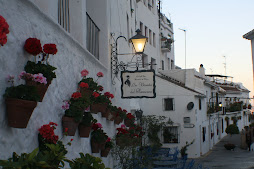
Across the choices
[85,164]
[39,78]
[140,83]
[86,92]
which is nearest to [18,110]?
[39,78]

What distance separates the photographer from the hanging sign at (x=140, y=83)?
10.3 metres

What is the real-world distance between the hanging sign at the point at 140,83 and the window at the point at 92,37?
1.39 metres

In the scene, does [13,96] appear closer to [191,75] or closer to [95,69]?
[95,69]

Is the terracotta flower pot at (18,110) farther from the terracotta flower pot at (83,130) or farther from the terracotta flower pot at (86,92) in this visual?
the terracotta flower pot at (86,92)

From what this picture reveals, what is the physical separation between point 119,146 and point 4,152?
21.3 feet

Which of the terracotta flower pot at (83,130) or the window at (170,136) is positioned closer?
the terracotta flower pot at (83,130)

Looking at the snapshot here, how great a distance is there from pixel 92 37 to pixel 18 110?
7.44m

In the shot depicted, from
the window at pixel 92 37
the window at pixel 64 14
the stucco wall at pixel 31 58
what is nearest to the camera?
the stucco wall at pixel 31 58

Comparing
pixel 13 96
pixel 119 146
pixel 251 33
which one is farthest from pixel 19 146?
pixel 251 33

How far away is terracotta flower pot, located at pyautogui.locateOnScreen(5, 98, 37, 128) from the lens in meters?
3.61

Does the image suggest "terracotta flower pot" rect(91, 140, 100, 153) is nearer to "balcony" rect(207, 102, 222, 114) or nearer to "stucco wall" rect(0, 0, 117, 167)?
"stucco wall" rect(0, 0, 117, 167)

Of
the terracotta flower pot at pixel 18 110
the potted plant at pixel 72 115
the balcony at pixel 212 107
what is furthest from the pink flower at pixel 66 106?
the balcony at pixel 212 107

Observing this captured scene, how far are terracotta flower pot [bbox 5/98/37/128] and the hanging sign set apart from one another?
680 centimetres

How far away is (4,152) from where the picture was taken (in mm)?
3758
